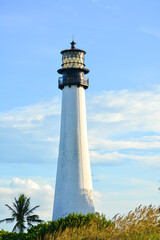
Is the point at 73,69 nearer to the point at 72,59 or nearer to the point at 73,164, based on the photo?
the point at 72,59

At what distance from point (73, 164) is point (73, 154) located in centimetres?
107

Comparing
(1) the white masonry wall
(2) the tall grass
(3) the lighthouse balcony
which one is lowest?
(2) the tall grass

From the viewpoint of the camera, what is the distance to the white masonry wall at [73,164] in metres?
44.7

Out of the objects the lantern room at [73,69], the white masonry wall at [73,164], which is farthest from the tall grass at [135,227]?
the lantern room at [73,69]

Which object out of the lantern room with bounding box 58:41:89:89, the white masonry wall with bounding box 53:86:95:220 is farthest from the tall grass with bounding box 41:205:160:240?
the lantern room with bounding box 58:41:89:89

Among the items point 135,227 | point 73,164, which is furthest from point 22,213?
point 135,227

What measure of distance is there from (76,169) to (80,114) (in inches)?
242

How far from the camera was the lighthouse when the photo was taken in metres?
44.7

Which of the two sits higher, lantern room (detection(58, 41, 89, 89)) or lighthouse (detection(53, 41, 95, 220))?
lantern room (detection(58, 41, 89, 89))

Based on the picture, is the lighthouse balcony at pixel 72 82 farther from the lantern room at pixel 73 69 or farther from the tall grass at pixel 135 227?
the tall grass at pixel 135 227

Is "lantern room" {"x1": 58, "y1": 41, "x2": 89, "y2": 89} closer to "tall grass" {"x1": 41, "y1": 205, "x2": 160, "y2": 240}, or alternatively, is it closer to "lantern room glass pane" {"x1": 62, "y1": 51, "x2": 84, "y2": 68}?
"lantern room glass pane" {"x1": 62, "y1": 51, "x2": 84, "y2": 68}

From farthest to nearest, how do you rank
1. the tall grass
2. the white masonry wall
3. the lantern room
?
the lantern room < the white masonry wall < the tall grass

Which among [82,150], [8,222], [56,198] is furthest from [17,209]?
[82,150]

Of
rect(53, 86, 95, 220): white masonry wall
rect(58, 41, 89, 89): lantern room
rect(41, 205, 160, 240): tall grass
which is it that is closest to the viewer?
rect(41, 205, 160, 240): tall grass
